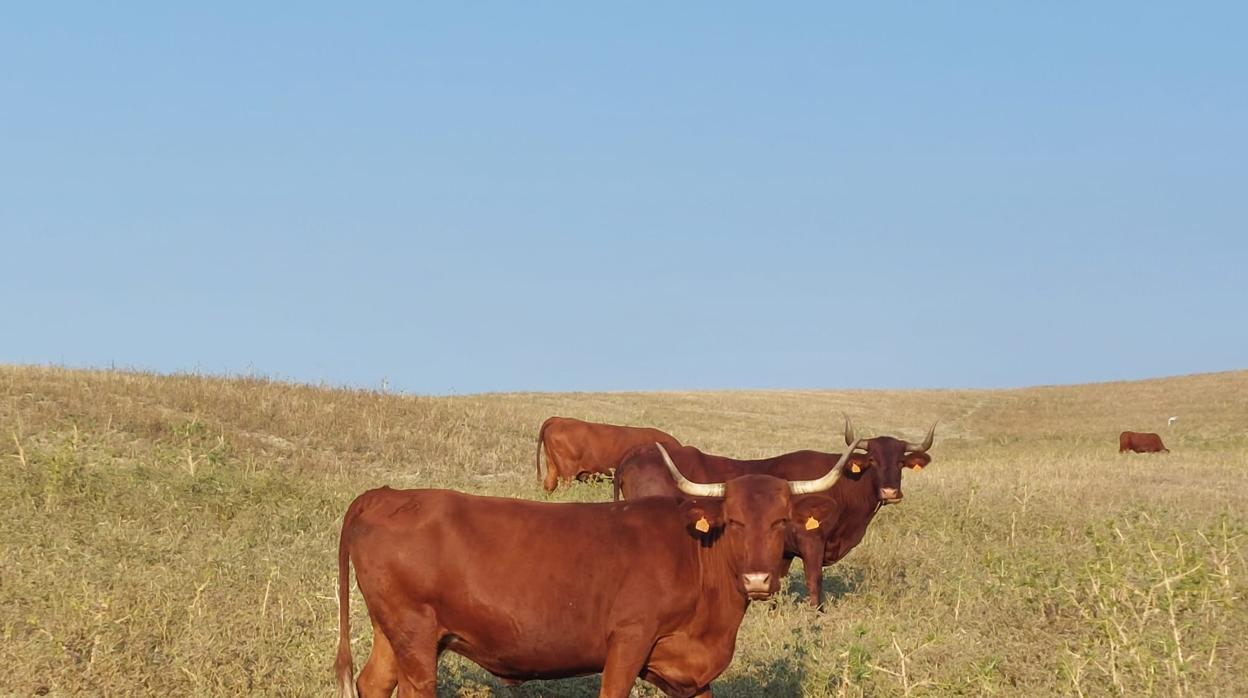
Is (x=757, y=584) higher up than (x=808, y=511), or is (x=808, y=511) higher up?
(x=808, y=511)

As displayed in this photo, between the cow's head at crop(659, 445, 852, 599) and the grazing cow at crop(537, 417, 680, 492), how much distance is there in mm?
12455

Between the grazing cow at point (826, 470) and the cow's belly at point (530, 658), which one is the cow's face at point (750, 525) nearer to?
the cow's belly at point (530, 658)

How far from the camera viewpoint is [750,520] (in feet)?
22.1

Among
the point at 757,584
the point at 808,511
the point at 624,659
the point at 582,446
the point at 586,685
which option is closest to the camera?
the point at 757,584

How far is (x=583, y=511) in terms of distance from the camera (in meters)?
7.10

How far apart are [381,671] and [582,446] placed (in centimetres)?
1271

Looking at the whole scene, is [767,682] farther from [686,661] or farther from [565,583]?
[565,583]

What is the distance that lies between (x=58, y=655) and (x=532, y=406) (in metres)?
34.6

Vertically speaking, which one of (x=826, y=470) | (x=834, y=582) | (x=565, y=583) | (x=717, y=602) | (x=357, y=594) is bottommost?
(x=834, y=582)

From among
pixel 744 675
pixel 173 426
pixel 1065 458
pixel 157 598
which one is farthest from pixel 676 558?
pixel 1065 458

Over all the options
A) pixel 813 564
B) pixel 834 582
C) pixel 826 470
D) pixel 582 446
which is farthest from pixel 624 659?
pixel 582 446

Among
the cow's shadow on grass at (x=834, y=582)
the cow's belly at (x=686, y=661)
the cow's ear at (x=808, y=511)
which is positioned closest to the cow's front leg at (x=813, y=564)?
the cow's shadow on grass at (x=834, y=582)

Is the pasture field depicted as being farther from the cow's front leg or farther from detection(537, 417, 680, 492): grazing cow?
detection(537, 417, 680, 492): grazing cow

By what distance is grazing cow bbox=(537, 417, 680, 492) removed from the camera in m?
19.7
